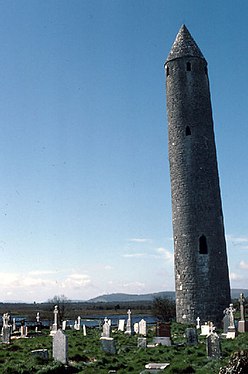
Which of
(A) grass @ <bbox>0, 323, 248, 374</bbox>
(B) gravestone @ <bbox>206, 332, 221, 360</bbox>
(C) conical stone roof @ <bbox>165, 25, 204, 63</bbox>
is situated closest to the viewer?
(A) grass @ <bbox>0, 323, 248, 374</bbox>

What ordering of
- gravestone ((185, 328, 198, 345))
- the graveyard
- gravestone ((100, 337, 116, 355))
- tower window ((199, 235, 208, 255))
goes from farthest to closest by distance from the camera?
tower window ((199, 235, 208, 255))
gravestone ((185, 328, 198, 345))
gravestone ((100, 337, 116, 355))
the graveyard

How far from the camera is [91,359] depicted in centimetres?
1472

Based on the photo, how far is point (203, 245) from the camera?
2773cm

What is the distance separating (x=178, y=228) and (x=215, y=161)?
4.56m

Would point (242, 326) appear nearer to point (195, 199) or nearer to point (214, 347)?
point (195, 199)

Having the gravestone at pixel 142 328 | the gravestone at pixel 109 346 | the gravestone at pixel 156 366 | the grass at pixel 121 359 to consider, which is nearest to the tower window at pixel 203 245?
the gravestone at pixel 142 328

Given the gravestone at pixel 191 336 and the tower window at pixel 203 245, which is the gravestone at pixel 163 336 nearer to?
the gravestone at pixel 191 336

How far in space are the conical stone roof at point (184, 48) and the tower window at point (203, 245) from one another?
11024 millimetres

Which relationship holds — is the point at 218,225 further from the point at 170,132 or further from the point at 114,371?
the point at 114,371

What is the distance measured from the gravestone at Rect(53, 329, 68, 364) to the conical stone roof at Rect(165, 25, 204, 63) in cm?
2110

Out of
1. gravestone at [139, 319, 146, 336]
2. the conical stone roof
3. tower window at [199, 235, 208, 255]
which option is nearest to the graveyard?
gravestone at [139, 319, 146, 336]

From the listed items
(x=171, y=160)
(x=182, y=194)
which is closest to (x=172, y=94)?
(x=171, y=160)

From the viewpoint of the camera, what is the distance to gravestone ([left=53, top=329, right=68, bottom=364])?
13273mm

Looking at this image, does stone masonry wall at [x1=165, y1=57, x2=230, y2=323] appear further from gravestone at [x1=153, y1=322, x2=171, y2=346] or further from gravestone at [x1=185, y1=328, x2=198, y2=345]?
gravestone at [x1=185, y1=328, x2=198, y2=345]
